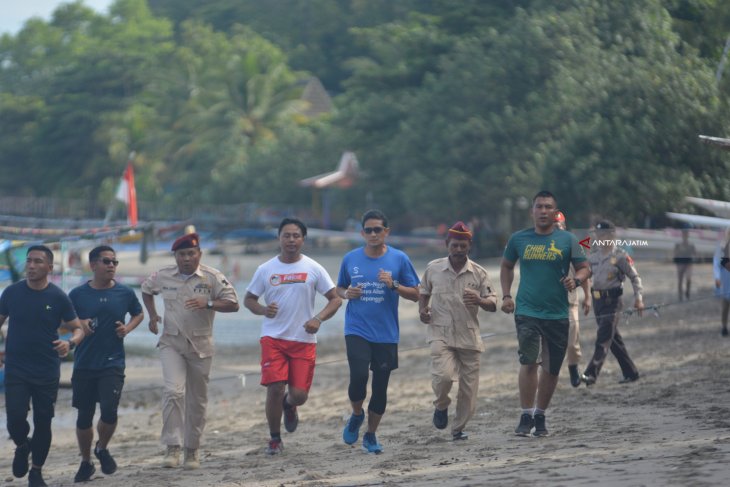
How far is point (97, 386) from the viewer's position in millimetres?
9164

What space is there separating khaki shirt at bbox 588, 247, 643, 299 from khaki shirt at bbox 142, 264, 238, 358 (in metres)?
4.06

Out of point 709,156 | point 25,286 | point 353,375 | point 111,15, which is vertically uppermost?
point 111,15

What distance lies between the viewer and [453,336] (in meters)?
9.43

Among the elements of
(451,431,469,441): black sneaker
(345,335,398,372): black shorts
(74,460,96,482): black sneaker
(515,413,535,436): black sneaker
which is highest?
(345,335,398,372): black shorts

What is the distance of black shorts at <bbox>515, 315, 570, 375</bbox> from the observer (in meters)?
9.15

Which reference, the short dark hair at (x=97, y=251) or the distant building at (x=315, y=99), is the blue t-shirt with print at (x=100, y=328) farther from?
the distant building at (x=315, y=99)

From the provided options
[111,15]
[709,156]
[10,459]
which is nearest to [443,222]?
[709,156]

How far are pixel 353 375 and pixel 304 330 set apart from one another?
486 millimetres

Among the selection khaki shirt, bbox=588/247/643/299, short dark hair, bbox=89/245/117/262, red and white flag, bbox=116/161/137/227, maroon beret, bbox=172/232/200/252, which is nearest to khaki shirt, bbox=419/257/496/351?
maroon beret, bbox=172/232/200/252

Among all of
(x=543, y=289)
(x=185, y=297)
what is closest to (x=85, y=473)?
(x=185, y=297)

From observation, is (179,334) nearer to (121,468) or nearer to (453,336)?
(121,468)

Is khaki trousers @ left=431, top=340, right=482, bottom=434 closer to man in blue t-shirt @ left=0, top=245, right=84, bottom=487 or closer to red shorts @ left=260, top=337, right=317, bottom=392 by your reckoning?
red shorts @ left=260, top=337, right=317, bottom=392

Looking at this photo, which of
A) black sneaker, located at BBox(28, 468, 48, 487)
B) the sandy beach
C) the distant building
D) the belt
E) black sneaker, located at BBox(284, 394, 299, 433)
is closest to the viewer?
the sandy beach

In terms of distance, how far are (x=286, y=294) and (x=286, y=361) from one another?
50 cm
